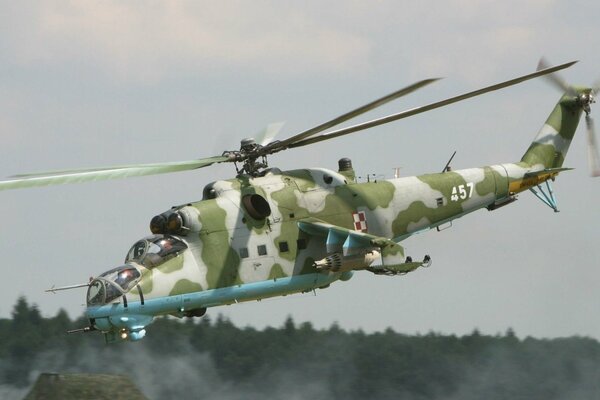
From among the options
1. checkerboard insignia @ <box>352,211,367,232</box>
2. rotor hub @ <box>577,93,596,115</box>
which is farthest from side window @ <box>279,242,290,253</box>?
rotor hub @ <box>577,93,596,115</box>

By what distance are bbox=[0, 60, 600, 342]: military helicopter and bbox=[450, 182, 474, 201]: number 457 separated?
0.13 m

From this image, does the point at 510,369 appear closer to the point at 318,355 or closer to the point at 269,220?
the point at 318,355

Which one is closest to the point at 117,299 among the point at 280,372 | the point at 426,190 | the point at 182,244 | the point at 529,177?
the point at 182,244

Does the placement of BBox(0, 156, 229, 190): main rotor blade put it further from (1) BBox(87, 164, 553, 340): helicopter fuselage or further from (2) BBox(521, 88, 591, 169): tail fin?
(2) BBox(521, 88, 591, 169): tail fin

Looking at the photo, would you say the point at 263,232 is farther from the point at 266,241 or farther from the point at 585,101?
the point at 585,101

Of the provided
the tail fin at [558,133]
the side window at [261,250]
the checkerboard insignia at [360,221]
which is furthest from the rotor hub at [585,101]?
the side window at [261,250]

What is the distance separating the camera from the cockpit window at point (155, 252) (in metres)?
32.5

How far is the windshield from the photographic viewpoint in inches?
1256

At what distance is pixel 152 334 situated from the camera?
4919 cm

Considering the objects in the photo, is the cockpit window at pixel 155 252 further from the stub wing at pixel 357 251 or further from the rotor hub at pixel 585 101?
the rotor hub at pixel 585 101

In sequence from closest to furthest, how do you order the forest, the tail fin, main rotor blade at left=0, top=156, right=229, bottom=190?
main rotor blade at left=0, top=156, right=229, bottom=190 → the tail fin → the forest

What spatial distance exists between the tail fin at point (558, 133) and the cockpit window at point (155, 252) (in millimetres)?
10833

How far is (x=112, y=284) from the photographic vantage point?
31891 mm

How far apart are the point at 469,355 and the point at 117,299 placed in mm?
18651
